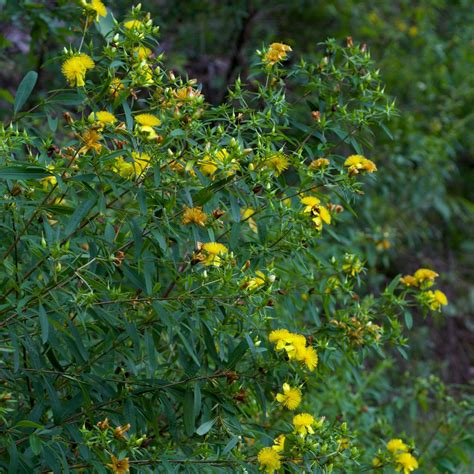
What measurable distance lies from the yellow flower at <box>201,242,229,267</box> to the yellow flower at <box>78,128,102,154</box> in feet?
0.97

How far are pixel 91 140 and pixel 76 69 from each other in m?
0.15

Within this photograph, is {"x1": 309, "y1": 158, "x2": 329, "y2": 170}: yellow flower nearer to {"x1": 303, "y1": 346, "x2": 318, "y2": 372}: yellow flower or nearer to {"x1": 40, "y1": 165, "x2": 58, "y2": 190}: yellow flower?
{"x1": 303, "y1": 346, "x2": 318, "y2": 372}: yellow flower

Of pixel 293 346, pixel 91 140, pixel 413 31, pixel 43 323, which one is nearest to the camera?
pixel 43 323

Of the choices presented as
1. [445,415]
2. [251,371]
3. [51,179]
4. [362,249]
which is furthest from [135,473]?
[362,249]

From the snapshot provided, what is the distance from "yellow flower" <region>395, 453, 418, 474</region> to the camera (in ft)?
7.17

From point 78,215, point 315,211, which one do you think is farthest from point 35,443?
point 315,211

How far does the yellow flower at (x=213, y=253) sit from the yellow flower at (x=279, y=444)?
42 centimetres

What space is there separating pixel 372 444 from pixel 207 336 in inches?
51.5

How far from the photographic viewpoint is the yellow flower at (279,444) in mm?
1875

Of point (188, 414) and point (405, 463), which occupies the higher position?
point (188, 414)

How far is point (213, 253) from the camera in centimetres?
179

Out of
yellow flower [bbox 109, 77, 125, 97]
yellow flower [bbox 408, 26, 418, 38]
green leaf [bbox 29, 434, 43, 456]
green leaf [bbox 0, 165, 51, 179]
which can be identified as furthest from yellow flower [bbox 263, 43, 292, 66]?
yellow flower [bbox 408, 26, 418, 38]

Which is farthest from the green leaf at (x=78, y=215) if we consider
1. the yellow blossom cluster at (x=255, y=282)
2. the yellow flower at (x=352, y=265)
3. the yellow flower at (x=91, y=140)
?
the yellow flower at (x=352, y=265)

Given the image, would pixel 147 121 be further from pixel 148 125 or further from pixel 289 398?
pixel 289 398
